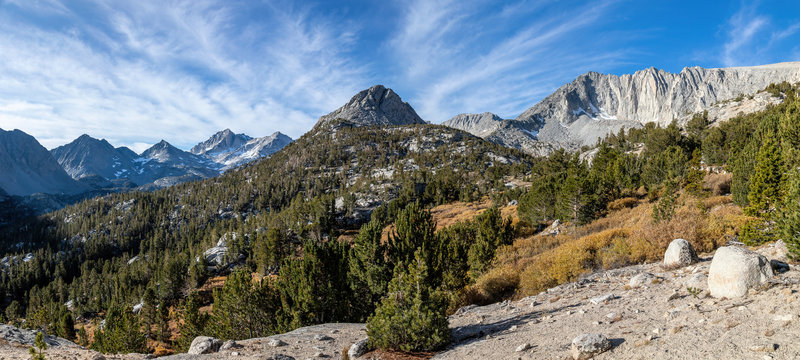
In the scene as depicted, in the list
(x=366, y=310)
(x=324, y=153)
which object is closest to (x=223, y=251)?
(x=366, y=310)

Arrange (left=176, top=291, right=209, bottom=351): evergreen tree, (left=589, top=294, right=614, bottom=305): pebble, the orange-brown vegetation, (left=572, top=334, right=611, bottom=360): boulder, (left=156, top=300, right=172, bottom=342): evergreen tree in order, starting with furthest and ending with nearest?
(left=156, top=300, right=172, bottom=342): evergreen tree
(left=176, top=291, right=209, bottom=351): evergreen tree
the orange-brown vegetation
(left=589, top=294, right=614, bottom=305): pebble
(left=572, top=334, right=611, bottom=360): boulder

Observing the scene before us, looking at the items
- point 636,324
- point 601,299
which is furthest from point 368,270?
point 636,324

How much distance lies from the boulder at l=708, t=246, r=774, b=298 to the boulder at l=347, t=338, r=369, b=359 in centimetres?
882

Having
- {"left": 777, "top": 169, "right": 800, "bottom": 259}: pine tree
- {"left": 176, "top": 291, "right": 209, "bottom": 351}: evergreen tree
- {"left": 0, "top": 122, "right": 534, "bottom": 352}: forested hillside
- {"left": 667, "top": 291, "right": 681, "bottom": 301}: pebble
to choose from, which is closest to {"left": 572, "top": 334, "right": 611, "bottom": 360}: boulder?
{"left": 667, "top": 291, "right": 681, "bottom": 301}: pebble

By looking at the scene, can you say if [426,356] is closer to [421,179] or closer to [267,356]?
[267,356]

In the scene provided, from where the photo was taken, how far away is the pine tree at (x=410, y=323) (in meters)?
8.78

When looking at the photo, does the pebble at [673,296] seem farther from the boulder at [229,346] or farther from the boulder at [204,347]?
the boulder at [204,347]

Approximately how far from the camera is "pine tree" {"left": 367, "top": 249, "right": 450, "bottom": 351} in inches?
346

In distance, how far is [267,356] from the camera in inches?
349

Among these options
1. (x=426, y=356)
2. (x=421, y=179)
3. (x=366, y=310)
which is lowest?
(x=366, y=310)

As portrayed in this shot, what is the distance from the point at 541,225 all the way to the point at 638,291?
95.8 feet

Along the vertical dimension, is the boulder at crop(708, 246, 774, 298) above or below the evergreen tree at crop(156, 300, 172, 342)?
above

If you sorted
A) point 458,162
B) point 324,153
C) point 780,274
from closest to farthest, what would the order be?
point 780,274
point 458,162
point 324,153

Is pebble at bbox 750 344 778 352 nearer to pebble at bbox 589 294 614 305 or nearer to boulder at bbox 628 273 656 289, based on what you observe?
pebble at bbox 589 294 614 305
